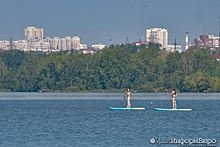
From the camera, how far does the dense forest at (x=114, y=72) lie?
156 meters

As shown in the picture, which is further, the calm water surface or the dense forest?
the dense forest

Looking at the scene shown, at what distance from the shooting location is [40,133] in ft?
149

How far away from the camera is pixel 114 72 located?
521 ft

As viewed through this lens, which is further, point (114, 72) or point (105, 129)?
point (114, 72)

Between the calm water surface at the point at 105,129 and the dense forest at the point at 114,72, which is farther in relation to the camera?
the dense forest at the point at 114,72

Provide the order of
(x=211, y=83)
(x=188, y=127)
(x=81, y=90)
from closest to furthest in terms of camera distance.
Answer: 1. (x=188, y=127)
2. (x=211, y=83)
3. (x=81, y=90)

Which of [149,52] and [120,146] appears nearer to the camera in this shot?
[120,146]

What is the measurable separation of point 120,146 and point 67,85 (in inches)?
4865

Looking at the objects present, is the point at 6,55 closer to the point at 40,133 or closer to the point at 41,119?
the point at 41,119

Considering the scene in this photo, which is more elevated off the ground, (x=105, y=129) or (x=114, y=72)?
(x=114, y=72)

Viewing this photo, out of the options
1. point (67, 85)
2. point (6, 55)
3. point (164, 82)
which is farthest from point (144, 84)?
point (6, 55)

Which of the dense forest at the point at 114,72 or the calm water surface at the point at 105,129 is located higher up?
the dense forest at the point at 114,72

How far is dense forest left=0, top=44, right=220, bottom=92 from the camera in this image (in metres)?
156

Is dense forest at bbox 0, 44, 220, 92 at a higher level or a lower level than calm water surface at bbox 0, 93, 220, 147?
higher
